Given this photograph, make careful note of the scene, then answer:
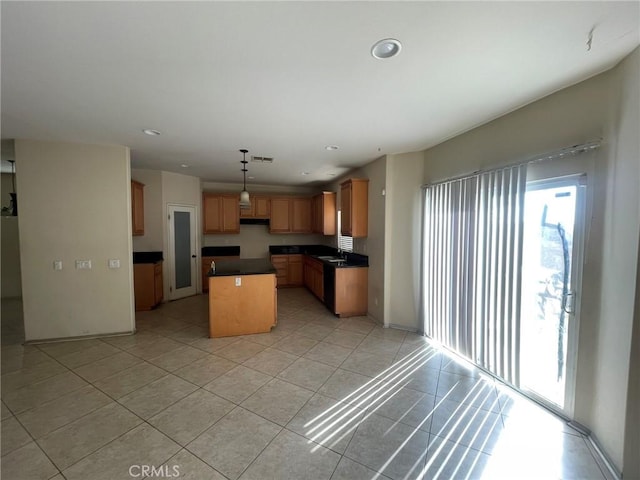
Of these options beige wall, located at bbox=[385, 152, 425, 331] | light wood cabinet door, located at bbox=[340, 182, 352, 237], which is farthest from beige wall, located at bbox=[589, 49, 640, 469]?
light wood cabinet door, located at bbox=[340, 182, 352, 237]

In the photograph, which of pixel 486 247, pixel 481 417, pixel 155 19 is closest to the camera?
pixel 155 19

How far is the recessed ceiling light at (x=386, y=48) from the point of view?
148 cm

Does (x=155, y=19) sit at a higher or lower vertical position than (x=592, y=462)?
higher

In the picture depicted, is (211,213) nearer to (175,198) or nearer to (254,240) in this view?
(175,198)

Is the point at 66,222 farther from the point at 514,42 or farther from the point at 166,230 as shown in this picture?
the point at 514,42

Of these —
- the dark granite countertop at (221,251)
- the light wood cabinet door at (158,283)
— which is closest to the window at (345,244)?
the dark granite countertop at (221,251)

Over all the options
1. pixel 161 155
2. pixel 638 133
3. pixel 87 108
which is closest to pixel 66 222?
pixel 161 155

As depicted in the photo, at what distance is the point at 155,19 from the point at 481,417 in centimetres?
355

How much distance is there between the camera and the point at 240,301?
147 inches

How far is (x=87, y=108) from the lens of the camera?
239cm

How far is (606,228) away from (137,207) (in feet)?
20.6

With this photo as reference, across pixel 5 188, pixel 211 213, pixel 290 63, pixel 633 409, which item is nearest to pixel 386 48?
pixel 290 63

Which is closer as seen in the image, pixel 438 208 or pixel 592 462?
pixel 592 462

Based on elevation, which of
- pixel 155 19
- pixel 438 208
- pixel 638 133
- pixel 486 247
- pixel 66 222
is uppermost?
pixel 155 19
